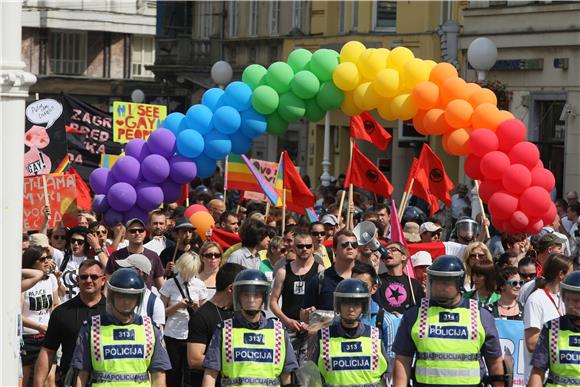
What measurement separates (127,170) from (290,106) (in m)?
2.08

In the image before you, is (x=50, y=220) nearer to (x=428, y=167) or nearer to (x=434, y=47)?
(x=428, y=167)

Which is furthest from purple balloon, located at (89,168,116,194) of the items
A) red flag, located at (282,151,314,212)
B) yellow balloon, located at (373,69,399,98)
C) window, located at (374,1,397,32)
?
window, located at (374,1,397,32)

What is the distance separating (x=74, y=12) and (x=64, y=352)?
165 feet

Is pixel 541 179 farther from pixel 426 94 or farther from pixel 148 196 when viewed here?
pixel 148 196

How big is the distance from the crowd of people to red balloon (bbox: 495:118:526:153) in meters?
2.87

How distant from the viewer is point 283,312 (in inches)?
494

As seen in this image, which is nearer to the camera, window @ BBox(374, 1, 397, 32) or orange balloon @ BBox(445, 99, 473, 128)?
orange balloon @ BBox(445, 99, 473, 128)

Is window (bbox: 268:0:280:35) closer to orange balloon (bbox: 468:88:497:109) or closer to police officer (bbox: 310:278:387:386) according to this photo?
orange balloon (bbox: 468:88:497:109)

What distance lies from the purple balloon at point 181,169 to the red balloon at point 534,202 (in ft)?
13.3

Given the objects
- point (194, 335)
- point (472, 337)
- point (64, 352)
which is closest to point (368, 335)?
point (472, 337)

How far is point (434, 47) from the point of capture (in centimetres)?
3106

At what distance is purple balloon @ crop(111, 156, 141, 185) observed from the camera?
60.8ft

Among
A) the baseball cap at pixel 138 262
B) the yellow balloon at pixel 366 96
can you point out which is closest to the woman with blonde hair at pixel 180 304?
the baseball cap at pixel 138 262

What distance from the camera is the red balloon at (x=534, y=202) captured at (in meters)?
16.7
